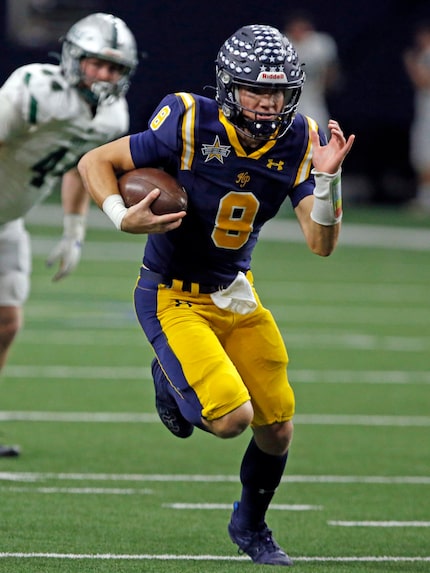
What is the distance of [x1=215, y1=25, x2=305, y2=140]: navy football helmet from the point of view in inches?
166

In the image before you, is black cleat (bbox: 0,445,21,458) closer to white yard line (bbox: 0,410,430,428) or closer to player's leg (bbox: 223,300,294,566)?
white yard line (bbox: 0,410,430,428)

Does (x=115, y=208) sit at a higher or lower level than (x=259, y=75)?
lower

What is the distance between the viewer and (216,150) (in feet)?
14.1

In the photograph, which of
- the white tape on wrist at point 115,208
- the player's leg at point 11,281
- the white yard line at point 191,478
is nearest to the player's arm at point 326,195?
the white tape on wrist at point 115,208

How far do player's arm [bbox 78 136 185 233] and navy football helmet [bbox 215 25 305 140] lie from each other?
366mm

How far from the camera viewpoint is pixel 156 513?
5070 mm

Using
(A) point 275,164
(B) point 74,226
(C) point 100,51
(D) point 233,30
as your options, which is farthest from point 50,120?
(D) point 233,30

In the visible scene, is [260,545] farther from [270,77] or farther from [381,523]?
[270,77]

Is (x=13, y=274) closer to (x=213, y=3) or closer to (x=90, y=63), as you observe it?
(x=90, y=63)

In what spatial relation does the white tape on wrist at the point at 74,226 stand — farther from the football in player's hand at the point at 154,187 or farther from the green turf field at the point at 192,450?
the football in player's hand at the point at 154,187

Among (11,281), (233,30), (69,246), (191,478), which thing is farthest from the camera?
(233,30)

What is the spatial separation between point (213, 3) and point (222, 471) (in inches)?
476

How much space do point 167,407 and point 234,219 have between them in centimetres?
66

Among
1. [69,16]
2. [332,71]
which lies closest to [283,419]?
[332,71]
